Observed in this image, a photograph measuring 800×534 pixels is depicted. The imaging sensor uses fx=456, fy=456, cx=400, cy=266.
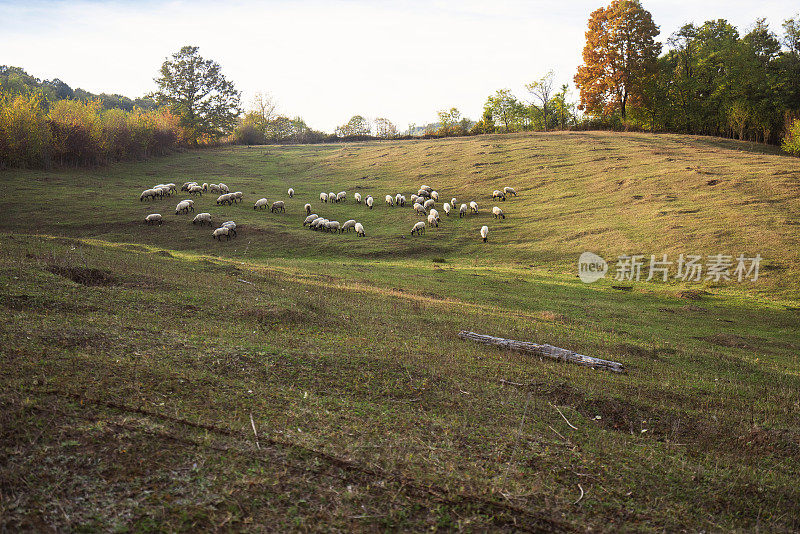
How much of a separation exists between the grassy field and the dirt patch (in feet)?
0.22

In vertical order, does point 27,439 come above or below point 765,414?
above

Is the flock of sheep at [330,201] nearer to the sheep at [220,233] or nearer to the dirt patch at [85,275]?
the sheep at [220,233]

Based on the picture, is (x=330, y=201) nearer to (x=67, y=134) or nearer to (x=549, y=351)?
(x=67, y=134)

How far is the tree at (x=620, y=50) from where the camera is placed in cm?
6488

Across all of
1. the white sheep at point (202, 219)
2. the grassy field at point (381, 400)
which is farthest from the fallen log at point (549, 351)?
the white sheep at point (202, 219)

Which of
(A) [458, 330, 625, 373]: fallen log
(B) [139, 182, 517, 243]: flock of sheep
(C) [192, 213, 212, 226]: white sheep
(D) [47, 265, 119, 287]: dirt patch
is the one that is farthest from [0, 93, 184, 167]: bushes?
(A) [458, 330, 625, 373]: fallen log

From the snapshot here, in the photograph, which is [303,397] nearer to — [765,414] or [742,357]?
[765,414]

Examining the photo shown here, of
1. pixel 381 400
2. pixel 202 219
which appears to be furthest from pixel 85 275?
pixel 202 219

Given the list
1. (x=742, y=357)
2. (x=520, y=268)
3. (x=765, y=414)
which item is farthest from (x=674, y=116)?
(x=765, y=414)

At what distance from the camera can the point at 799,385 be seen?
11875mm

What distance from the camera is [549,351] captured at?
12281 mm

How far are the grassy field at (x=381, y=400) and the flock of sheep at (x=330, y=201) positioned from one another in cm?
1128

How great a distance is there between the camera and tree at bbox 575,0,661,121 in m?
64.9

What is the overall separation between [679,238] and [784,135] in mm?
42818
